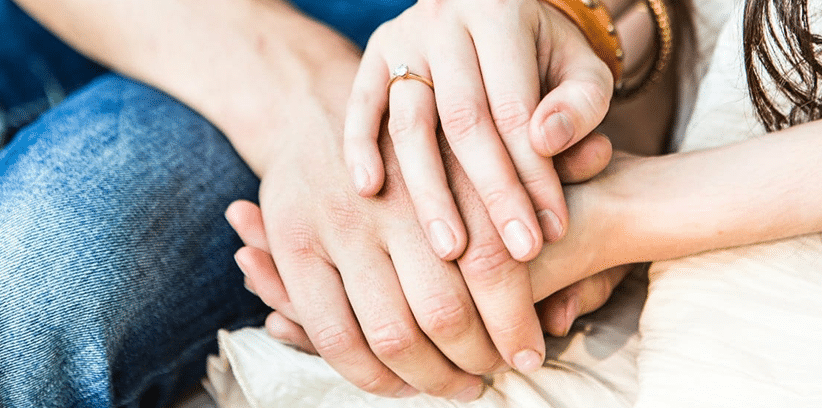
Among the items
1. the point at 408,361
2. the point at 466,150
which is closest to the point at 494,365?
the point at 408,361

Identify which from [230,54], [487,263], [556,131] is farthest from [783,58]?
[230,54]

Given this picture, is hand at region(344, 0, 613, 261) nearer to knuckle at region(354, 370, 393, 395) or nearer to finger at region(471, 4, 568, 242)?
finger at region(471, 4, 568, 242)

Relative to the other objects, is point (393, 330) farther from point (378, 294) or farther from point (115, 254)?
point (115, 254)

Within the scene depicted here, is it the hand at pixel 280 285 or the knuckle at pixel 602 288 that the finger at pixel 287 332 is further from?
the knuckle at pixel 602 288

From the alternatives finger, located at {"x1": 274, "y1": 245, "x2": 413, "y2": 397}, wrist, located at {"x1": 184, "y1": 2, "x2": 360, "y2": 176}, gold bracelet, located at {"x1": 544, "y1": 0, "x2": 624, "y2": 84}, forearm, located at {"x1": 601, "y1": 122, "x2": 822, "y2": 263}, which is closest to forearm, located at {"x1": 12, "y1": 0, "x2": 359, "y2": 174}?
wrist, located at {"x1": 184, "y1": 2, "x2": 360, "y2": 176}

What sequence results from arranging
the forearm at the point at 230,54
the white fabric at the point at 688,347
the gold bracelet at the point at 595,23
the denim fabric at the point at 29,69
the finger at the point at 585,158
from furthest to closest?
the denim fabric at the point at 29,69 → the forearm at the point at 230,54 → the gold bracelet at the point at 595,23 → the finger at the point at 585,158 → the white fabric at the point at 688,347

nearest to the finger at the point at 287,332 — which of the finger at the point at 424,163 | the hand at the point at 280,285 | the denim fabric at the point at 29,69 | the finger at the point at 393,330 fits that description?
the hand at the point at 280,285

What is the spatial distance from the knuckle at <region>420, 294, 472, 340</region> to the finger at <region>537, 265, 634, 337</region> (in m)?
0.13

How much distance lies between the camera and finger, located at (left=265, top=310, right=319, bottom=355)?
77 centimetres

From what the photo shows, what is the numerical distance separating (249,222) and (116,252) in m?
0.15

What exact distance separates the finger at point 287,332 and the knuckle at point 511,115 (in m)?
0.34

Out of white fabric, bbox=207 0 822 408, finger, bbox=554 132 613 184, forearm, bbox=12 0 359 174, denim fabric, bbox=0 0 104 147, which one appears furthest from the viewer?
denim fabric, bbox=0 0 104 147

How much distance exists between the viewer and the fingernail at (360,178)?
689 mm

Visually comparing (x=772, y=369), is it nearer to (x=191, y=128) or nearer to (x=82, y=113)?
(x=191, y=128)
